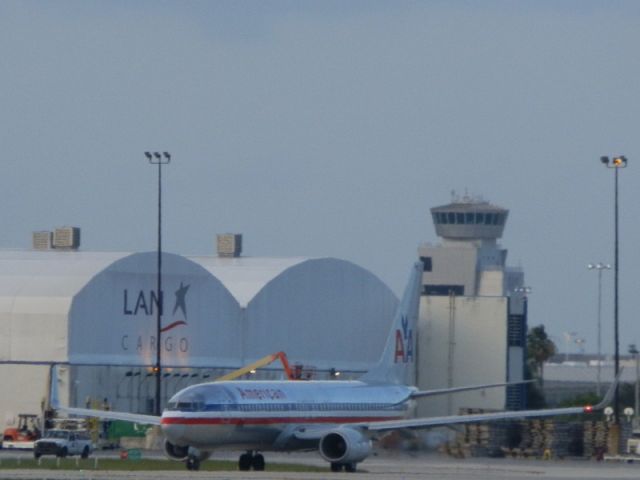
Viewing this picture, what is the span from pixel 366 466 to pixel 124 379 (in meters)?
33.4

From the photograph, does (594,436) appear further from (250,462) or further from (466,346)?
(466,346)

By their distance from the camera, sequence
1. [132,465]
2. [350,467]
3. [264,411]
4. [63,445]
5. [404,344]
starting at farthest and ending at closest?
[404,344] → [63,445] → [132,465] → [350,467] → [264,411]

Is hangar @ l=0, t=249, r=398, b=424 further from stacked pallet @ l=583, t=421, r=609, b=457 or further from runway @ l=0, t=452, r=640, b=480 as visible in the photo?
stacked pallet @ l=583, t=421, r=609, b=457

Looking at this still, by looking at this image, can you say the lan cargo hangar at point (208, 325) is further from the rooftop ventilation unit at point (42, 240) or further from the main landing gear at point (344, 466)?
the main landing gear at point (344, 466)

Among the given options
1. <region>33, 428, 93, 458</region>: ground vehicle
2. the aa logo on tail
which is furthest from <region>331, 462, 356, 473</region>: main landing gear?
<region>33, 428, 93, 458</region>: ground vehicle

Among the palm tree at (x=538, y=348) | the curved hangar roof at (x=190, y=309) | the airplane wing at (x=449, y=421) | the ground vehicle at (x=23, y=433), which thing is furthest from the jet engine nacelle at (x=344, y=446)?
the palm tree at (x=538, y=348)

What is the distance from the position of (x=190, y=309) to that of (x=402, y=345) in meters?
32.6

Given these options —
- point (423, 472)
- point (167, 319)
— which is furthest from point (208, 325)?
point (423, 472)

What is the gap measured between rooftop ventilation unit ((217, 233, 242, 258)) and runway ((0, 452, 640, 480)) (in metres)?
50.8

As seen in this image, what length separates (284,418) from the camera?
189ft

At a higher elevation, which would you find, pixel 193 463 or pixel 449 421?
pixel 449 421

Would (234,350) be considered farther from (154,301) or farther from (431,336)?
(431,336)

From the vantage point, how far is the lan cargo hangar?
90.6 meters

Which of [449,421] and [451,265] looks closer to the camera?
[449,421]
